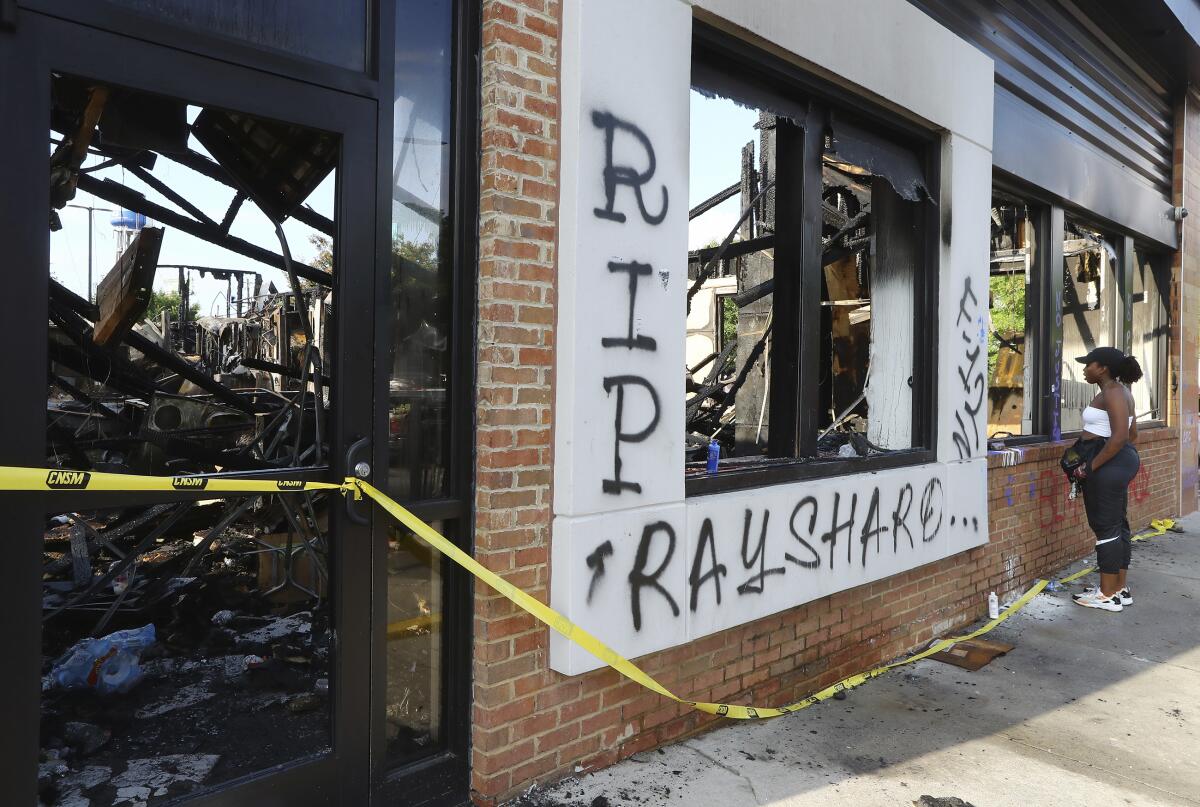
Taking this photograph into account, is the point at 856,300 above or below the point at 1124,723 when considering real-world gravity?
above

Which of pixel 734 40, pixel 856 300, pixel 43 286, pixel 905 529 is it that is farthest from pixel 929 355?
pixel 43 286

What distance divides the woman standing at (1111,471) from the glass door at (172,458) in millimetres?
5717

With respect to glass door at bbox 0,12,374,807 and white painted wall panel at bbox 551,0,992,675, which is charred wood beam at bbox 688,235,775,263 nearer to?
white painted wall panel at bbox 551,0,992,675

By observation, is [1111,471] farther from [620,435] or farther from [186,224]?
[186,224]

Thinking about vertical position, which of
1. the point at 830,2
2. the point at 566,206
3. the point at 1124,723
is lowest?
the point at 1124,723

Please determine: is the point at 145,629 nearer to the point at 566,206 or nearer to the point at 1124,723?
the point at 566,206

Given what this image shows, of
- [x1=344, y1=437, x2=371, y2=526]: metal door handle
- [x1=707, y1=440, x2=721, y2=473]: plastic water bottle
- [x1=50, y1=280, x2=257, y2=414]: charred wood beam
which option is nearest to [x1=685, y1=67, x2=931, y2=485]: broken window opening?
[x1=707, y1=440, x2=721, y2=473]: plastic water bottle

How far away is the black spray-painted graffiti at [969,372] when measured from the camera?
5297 millimetres

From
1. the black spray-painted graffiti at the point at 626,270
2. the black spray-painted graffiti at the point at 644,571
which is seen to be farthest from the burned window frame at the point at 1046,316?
the black spray-painted graffiti at the point at 626,270

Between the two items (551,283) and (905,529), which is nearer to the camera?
(551,283)

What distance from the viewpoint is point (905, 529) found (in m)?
4.70

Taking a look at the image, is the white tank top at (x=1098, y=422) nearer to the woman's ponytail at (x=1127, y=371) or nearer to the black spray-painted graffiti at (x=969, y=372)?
the woman's ponytail at (x=1127, y=371)

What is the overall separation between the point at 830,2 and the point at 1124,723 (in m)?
4.00

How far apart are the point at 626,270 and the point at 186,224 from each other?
2.93 metres
